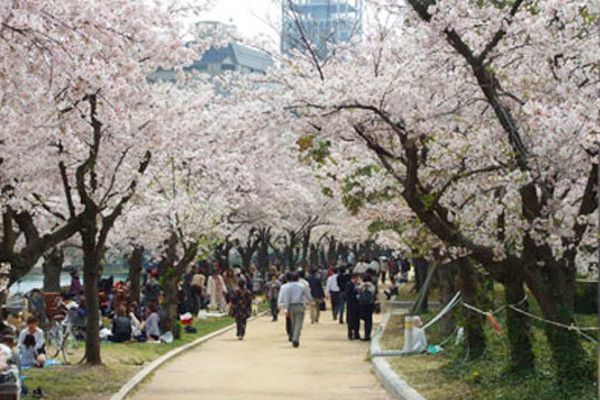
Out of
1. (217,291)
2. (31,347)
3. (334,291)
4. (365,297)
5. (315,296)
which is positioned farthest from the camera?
(217,291)

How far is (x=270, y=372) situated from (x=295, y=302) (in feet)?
17.3

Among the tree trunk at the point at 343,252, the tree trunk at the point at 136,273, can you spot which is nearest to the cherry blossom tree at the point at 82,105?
the tree trunk at the point at 136,273

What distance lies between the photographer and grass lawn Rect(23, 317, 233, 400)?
14252 millimetres

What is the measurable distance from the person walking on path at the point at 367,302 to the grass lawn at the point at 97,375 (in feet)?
15.4

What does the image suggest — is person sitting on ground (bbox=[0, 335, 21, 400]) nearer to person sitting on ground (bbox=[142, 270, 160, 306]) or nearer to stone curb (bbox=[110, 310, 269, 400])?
stone curb (bbox=[110, 310, 269, 400])

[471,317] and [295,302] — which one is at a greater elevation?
[295,302]

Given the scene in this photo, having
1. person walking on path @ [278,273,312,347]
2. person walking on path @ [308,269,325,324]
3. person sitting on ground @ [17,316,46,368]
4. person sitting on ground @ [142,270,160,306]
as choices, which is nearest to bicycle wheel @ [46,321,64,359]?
person sitting on ground @ [17,316,46,368]

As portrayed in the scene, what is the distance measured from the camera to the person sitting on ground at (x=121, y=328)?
2245 cm

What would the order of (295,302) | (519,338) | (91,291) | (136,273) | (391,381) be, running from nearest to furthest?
(519,338), (391,381), (91,291), (295,302), (136,273)

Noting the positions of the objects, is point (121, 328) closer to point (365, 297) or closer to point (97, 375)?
point (365, 297)

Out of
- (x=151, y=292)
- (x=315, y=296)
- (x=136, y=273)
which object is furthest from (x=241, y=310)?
(x=136, y=273)

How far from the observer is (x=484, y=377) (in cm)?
1437

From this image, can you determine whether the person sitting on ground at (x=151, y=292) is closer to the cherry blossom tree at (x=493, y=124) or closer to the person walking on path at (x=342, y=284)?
the person walking on path at (x=342, y=284)

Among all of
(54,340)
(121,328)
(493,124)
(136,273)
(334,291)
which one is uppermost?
(493,124)
